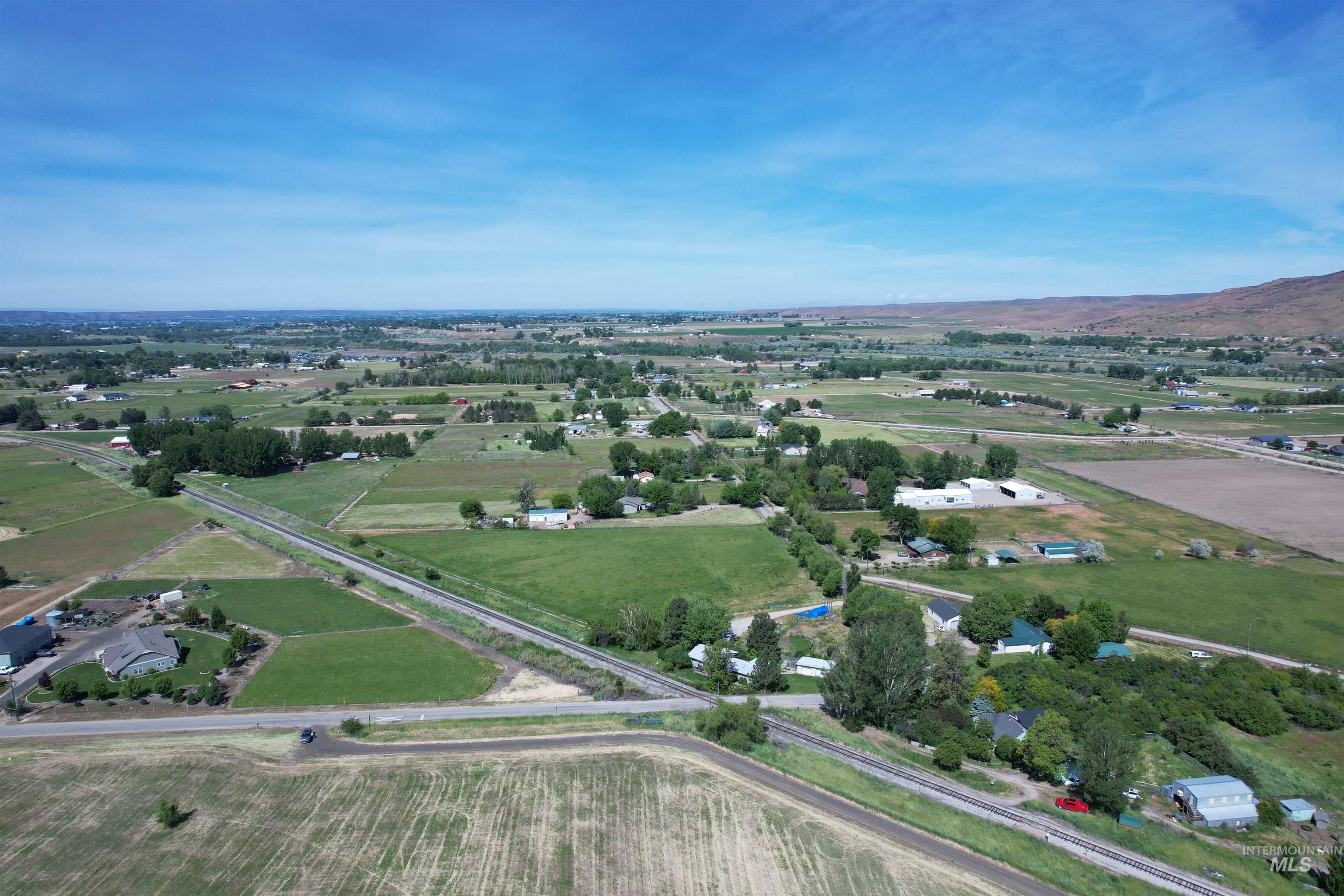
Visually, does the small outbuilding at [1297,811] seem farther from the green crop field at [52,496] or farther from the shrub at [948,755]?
the green crop field at [52,496]

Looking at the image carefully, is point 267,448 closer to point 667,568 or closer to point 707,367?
point 667,568

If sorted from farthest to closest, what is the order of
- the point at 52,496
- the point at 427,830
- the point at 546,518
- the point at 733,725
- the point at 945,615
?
the point at 52,496
the point at 546,518
the point at 945,615
the point at 733,725
the point at 427,830

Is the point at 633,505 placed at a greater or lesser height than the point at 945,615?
greater

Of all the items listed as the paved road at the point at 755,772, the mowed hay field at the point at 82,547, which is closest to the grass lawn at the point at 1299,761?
the paved road at the point at 755,772

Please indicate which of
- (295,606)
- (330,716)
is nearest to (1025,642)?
(330,716)

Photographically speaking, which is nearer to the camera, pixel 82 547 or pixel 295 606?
pixel 295 606

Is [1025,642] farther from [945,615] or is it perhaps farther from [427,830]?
[427,830]
